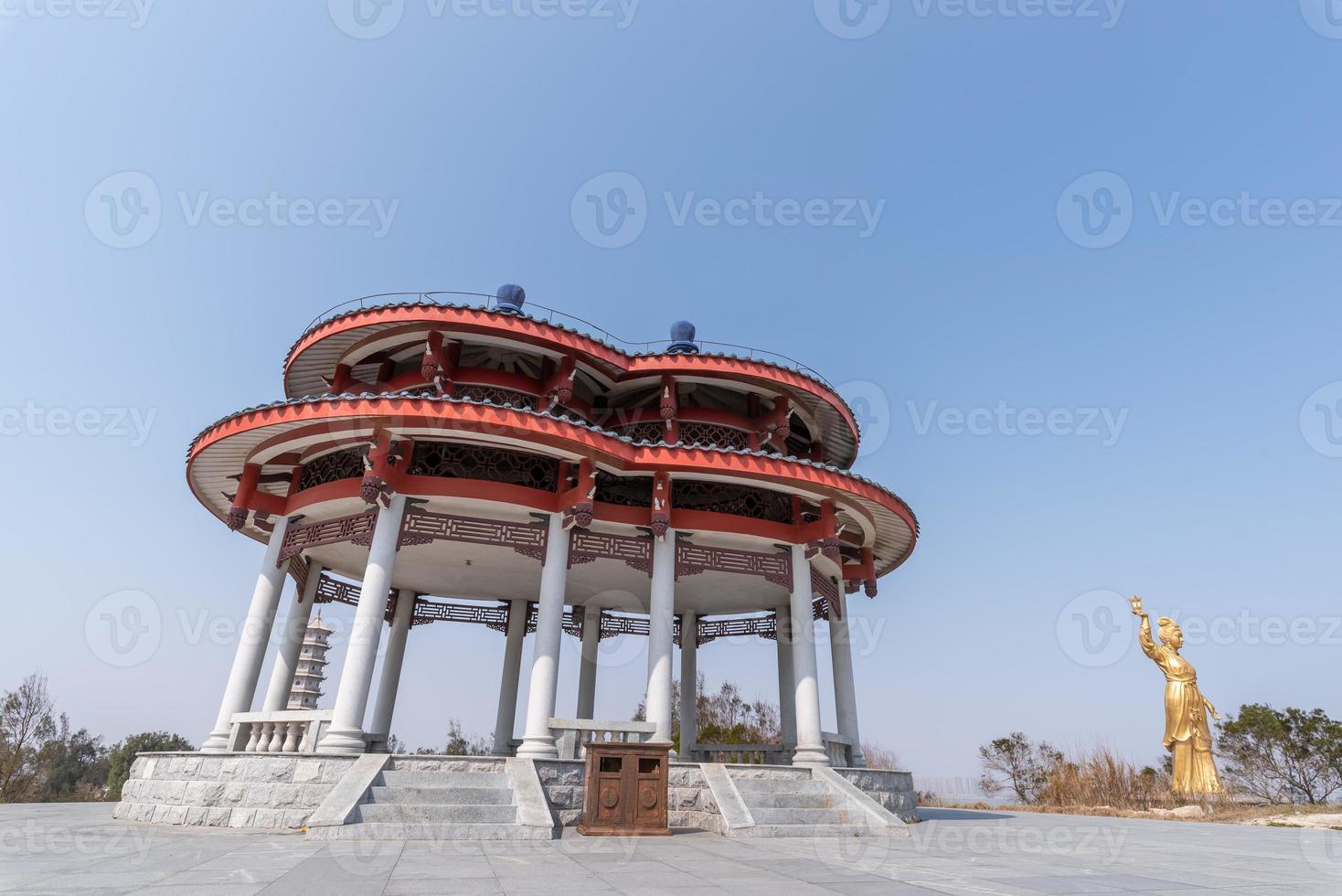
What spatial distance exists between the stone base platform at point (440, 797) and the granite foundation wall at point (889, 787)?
1378 mm

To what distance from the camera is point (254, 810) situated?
1064 centimetres

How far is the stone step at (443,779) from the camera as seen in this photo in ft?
34.3

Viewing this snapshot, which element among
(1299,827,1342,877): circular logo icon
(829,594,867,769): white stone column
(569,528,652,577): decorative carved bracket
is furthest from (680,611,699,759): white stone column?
(1299,827,1342,877): circular logo icon

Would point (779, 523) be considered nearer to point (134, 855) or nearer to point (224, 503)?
point (134, 855)

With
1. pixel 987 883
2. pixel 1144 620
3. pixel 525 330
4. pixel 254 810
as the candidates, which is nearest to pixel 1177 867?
pixel 987 883

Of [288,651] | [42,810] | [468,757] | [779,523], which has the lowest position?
[42,810]

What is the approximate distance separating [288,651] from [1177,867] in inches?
648

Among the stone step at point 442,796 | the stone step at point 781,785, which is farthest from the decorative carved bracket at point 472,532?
the stone step at point 781,785

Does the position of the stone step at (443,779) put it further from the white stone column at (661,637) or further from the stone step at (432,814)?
the white stone column at (661,637)

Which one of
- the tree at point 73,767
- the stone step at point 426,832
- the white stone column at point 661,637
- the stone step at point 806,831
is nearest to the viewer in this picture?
the stone step at point 426,832

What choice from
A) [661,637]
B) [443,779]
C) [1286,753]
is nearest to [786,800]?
[661,637]

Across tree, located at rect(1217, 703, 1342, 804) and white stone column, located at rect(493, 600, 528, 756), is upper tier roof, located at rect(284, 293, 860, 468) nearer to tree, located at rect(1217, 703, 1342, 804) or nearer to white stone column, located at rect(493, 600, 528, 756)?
white stone column, located at rect(493, 600, 528, 756)

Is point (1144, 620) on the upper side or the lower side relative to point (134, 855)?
upper

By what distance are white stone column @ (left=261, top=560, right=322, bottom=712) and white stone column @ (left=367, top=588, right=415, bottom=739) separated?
275 centimetres
